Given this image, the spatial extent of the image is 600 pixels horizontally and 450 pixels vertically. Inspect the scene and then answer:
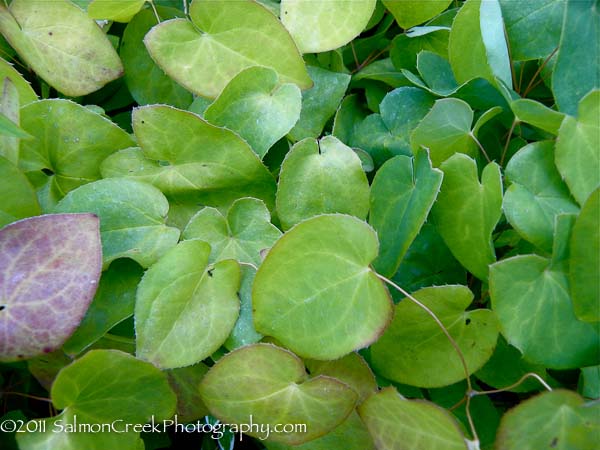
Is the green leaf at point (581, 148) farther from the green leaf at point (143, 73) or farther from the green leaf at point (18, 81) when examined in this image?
the green leaf at point (18, 81)

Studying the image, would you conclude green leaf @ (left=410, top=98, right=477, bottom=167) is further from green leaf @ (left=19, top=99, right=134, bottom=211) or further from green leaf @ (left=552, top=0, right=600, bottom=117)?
green leaf @ (left=19, top=99, right=134, bottom=211)

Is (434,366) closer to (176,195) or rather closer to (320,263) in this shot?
(320,263)

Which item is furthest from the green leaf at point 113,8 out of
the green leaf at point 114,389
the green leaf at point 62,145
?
the green leaf at point 114,389

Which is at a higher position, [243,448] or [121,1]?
[121,1]

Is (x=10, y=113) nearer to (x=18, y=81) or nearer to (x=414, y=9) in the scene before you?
(x=18, y=81)

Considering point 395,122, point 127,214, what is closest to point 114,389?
point 127,214

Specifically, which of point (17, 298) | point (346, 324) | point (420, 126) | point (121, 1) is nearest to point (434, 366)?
point (346, 324)
